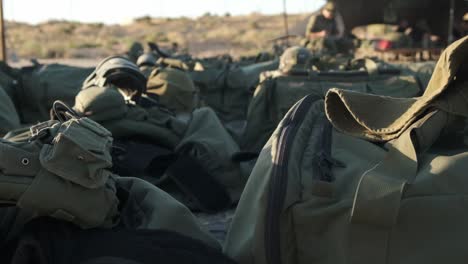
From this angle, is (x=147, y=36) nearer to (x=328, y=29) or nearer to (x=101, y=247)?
(x=328, y=29)

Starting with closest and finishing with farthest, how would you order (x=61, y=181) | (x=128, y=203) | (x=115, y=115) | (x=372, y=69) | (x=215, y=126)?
(x=61, y=181)
(x=128, y=203)
(x=115, y=115)
(x=215, y=126)
(x=372, y=69)

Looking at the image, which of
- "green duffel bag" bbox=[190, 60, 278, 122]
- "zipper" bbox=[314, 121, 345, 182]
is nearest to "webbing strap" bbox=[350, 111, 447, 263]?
"zipper" bbox=[314, 121, 345, 182]

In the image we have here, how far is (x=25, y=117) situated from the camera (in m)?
4.17

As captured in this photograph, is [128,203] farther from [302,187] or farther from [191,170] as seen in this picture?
[191,170]

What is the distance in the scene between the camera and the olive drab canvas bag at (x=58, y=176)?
130 cm

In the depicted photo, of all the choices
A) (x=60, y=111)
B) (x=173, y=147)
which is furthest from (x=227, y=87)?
(x=60, y=111)

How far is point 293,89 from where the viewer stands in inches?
142

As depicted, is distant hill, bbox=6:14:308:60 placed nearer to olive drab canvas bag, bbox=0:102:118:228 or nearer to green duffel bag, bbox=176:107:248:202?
green duffel bag, bbox=176:107:248:202

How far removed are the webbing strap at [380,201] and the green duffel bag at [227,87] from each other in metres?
4.13

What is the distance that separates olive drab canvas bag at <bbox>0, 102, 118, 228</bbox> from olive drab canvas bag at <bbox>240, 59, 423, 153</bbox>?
221 centimetres

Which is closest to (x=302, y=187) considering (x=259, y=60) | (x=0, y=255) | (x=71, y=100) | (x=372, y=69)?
(x=0, y=255)

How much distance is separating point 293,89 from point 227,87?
1.96 meters

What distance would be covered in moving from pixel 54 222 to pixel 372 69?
9.24ft

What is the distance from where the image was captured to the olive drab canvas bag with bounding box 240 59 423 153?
3.59m
